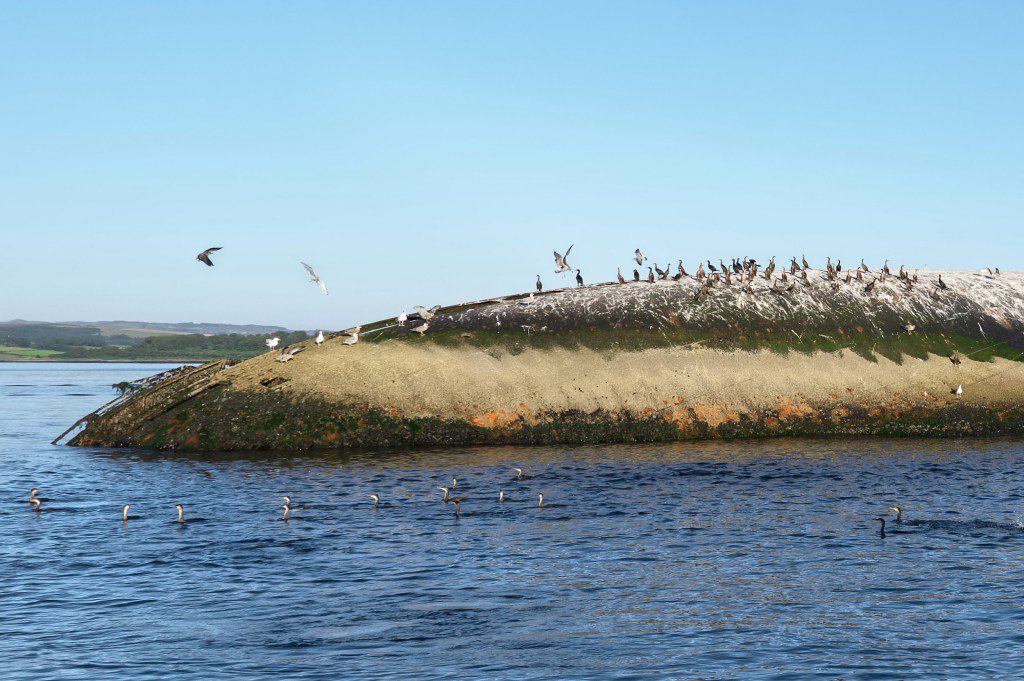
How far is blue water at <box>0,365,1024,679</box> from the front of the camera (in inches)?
598

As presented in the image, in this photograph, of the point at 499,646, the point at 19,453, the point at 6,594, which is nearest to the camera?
the point at 499,646

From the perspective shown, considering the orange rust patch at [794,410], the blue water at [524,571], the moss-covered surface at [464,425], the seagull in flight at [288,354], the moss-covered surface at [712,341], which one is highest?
the moss-covered surface at [712,341]

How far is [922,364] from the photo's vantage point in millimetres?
43781

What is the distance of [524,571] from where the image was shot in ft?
66.8

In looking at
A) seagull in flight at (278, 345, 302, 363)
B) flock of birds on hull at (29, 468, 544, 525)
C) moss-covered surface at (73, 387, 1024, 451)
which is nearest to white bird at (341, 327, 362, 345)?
seagull in flight at (278, 345, 302, 363)

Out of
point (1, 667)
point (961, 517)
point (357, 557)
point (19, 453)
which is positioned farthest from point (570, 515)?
point (19, 453)

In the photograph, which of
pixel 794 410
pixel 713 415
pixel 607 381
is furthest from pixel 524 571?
pixel 794 410

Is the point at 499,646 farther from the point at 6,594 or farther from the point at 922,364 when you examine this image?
the point at 922,364

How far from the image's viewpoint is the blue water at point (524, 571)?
15.2 metres

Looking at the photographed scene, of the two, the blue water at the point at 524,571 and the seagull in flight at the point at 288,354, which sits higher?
the seagull in flight at the point at 288,354

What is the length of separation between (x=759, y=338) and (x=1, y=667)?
3408 cm

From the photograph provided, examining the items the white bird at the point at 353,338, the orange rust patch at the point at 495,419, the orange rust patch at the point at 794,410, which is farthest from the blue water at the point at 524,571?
the white bird at the point at 353,338

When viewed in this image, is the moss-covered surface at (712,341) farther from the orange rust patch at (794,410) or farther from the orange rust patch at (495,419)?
the orange rust patch at (495,419)

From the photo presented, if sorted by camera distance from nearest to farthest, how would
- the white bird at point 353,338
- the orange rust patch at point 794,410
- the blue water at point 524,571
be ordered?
1. the blue water at point 524,571
2. the orange rust patch at point 794,410
3. the white bird at point 353,338
